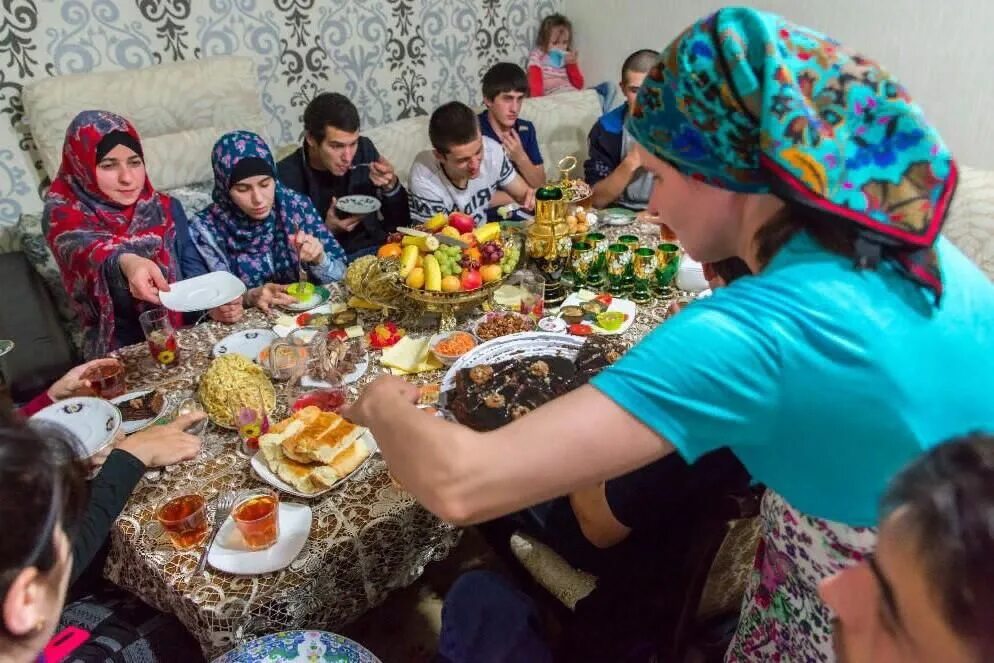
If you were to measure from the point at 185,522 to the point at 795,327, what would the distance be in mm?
1119

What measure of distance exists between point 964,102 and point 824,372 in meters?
3.63

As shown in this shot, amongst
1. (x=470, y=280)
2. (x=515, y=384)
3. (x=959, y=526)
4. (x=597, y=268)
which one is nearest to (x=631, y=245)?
(x=597, y=268)

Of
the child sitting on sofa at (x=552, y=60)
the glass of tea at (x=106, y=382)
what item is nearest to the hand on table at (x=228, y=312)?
the glass of tea at (x=106, y=382)

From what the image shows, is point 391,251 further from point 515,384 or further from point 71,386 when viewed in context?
point 71,386

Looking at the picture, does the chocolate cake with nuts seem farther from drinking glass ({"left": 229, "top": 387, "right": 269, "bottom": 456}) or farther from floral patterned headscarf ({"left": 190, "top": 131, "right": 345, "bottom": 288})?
floral patterned headscarf ({"left": 190, "top": 131, "right": 345, "bottom": 288})

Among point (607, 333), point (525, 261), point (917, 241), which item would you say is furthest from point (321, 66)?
point (917, 241)

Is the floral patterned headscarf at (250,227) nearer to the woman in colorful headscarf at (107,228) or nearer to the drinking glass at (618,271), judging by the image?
the woman in colorful headscarf at (107,228)

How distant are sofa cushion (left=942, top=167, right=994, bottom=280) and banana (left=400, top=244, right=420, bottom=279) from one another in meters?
2.08

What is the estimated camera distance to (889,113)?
839 mm

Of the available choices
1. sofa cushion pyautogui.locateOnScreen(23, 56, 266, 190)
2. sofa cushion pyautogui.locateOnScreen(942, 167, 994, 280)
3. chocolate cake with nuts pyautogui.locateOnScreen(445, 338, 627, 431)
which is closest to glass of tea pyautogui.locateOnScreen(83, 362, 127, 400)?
chocolate cake with nuts pyautogui.locateOnScreen(445, 338, 627, 431)

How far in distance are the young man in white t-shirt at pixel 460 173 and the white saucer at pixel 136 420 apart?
1782 millimetres

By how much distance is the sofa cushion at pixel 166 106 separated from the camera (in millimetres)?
3059

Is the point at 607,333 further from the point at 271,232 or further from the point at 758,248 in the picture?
the point at 271,232

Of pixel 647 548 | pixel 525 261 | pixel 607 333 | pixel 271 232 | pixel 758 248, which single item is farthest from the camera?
pixel 271 232
